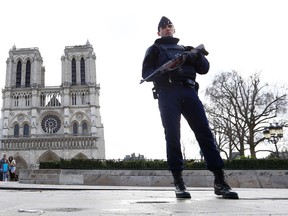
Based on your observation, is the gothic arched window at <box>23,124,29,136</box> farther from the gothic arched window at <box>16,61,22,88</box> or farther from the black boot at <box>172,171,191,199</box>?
the black boot at <box>172,171,191,199</box>

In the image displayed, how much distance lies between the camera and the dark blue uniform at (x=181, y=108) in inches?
152

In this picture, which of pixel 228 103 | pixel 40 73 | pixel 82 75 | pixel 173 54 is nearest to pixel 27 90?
pixel 40 73

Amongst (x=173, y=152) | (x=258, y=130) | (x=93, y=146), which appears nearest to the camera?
(x=173, y=152)

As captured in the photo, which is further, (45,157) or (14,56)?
(14,56)

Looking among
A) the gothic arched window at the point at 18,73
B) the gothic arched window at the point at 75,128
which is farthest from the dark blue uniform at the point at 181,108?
the gothic arched window at the point at 18,73

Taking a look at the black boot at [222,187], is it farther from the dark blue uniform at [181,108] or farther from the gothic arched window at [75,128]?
the gothic arched window at [75,128]

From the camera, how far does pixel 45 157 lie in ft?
189

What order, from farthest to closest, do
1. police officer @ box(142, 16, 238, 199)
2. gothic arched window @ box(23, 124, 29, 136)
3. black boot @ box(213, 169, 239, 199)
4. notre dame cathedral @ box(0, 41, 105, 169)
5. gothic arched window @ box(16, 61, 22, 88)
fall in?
gothic arched window @ box(16, 61, 22, 88), gothic arched window @ box(23, 124, 29, 136), notre dame cathedral @ box(0, 41, 105, 169), police officer @ box(142, 16, 238, 199), black boot @ box(213, 169, 239, 199)

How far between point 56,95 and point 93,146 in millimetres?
11868

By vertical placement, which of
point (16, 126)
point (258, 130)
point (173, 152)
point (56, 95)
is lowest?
point (173, 152)

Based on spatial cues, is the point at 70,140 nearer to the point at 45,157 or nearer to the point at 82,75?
the point at 45,157

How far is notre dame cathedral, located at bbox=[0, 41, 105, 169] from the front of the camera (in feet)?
188

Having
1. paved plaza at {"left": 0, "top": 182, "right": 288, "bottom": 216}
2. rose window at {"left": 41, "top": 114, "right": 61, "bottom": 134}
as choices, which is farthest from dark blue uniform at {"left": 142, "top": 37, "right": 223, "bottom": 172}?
rose window at {"left": 41, "top": 114, "right": 61, "bottom": 134}

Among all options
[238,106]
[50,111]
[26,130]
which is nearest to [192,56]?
[238,106]
